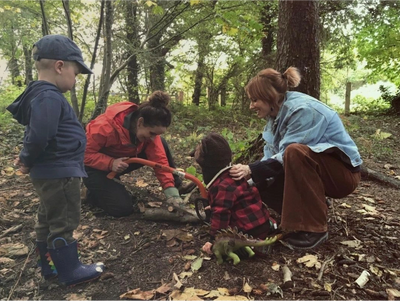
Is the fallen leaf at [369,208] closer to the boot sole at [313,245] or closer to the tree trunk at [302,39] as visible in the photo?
the boot sole at [313,245]

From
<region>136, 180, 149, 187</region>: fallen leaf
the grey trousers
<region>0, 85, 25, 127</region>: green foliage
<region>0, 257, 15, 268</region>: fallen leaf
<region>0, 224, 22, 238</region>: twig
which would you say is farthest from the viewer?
<region>0, 85, 25, 127</region>: green foliage

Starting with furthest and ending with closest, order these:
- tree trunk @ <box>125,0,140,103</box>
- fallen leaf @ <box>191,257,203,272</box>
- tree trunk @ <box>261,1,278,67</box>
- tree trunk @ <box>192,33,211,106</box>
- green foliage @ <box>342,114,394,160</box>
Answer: tree trunk @ <box>192,33,211,106</box> → tree trunk @ <box>261,1,278,67</box> → tree trunk @ <box>125,0,140,103</box> → green foliage @ <box>342,114,394,160</box> → fallen leaf @ <box>191,257,203,272</box>

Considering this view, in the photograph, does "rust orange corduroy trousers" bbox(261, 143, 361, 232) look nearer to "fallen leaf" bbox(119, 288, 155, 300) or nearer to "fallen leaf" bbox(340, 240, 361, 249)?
"fallen leaf" bbox(340, 240, 361, 249)

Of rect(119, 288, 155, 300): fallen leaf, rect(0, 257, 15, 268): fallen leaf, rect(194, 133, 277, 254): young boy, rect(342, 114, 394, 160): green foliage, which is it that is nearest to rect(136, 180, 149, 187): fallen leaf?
rect(0, 257, 15, 268): fallen leaf

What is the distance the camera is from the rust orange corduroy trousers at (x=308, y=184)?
230 cm

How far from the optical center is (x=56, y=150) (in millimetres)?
2236

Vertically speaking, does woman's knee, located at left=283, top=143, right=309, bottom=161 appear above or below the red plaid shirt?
above

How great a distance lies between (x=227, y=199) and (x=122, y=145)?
1538mm

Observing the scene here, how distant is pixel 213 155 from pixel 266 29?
7.22m

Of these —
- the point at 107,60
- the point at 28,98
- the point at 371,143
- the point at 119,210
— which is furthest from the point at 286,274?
the point at 371,143

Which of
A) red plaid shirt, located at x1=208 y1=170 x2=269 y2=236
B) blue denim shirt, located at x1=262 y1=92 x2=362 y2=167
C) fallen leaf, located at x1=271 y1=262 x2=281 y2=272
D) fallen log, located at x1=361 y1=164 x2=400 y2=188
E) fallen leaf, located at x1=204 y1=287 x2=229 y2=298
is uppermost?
blue denim shirt, located at x1=262 y1=92 x2=362 y2=167

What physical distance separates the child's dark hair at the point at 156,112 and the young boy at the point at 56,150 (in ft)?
2.85

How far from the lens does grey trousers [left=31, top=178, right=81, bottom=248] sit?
2.24 metres

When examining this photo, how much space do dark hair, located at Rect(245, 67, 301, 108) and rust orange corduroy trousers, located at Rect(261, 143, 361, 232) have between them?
46 centimetres
